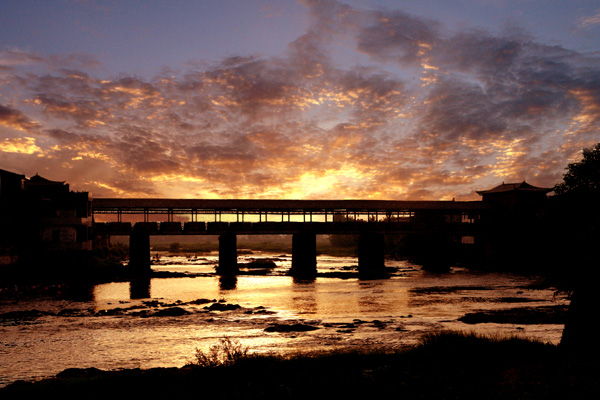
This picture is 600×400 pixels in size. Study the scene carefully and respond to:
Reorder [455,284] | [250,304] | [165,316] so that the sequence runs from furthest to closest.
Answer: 1. [455,284]
2. [250,304]
3. [165,316]

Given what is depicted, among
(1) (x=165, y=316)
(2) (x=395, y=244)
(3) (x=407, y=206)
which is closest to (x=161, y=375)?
(1) (x=165, y=316)

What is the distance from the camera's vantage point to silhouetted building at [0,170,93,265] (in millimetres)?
46594

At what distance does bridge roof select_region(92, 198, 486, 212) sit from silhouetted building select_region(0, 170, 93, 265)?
465 cm

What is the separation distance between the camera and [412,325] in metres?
23.4

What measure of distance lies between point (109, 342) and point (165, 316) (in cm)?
720

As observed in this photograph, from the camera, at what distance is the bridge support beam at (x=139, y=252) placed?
1982 inches

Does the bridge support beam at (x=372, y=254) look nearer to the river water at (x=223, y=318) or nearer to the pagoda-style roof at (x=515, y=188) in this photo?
the river water at (x=223, y=318)

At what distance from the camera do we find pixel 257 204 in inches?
2232

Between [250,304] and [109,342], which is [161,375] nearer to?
[109,342]

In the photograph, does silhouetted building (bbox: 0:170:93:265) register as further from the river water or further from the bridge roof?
the river water

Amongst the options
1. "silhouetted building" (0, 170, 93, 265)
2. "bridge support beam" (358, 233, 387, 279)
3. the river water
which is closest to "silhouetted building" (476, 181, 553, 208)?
the river water

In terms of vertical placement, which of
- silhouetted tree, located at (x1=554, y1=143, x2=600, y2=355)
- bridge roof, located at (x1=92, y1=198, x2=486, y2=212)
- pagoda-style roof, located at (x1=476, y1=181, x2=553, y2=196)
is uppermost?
pagoda-style roof, located at (x1=476, y1=181, x2=553, y2=196)

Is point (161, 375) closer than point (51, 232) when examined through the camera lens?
Yes

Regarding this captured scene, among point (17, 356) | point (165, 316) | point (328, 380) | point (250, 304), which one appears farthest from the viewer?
point (250, 304)
